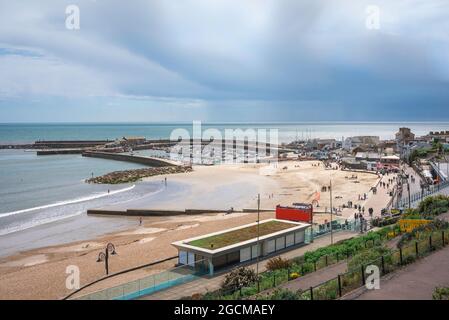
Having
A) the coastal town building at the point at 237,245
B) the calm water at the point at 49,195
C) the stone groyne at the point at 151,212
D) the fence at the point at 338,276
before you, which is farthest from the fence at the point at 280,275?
the calm water at the point at 49,195

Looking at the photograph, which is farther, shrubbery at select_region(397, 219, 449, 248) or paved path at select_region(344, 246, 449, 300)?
shrubbery at select_region(397, 219, 449, 248)

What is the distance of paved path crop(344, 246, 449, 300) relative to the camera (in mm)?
10836

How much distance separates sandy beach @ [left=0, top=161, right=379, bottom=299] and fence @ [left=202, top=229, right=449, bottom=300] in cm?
739

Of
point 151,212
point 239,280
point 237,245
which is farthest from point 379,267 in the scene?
point 151,212

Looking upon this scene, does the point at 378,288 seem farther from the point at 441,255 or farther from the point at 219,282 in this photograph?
the point at 219,282

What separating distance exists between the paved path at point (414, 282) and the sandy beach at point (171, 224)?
12247 mm

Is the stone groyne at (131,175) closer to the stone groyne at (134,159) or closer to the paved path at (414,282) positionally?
the stone groyne at (134,159)

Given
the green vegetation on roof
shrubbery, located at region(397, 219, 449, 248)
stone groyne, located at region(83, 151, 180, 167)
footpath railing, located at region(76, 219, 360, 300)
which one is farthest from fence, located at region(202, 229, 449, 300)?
stone groyne, located at region(83, 151, 180, 167)

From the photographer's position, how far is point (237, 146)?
133500mm

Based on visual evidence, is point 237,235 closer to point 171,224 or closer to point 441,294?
point 441,294

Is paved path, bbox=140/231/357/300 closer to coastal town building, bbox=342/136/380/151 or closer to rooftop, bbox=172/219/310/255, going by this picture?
rooftop, bbox=172/219/310/255
